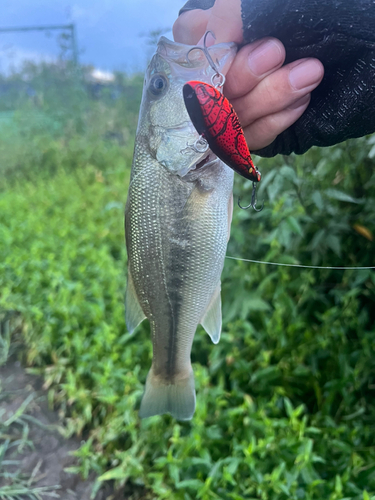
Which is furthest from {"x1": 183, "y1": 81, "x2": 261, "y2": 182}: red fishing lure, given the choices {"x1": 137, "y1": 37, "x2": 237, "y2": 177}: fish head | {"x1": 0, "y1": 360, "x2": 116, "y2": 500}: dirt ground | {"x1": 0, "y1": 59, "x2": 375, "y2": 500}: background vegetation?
{"x1": 0, "y1": 360, "x2": 116, "y2": 500}: dirt ground

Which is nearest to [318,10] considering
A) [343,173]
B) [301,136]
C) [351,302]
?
[301,136]

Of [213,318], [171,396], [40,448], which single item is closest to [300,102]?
[213,318]

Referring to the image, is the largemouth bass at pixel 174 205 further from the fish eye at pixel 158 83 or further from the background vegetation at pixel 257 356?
the background vegetation at pixel 257 356

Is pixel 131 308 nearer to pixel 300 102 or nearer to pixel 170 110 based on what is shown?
pixel 170 110

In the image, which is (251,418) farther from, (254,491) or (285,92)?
(285,92)

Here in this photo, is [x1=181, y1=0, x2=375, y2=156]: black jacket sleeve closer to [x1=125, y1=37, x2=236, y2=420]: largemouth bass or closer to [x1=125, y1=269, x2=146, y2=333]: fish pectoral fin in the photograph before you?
[x1=125, y1=37, x2=236, y2=420]: largemouth bass
